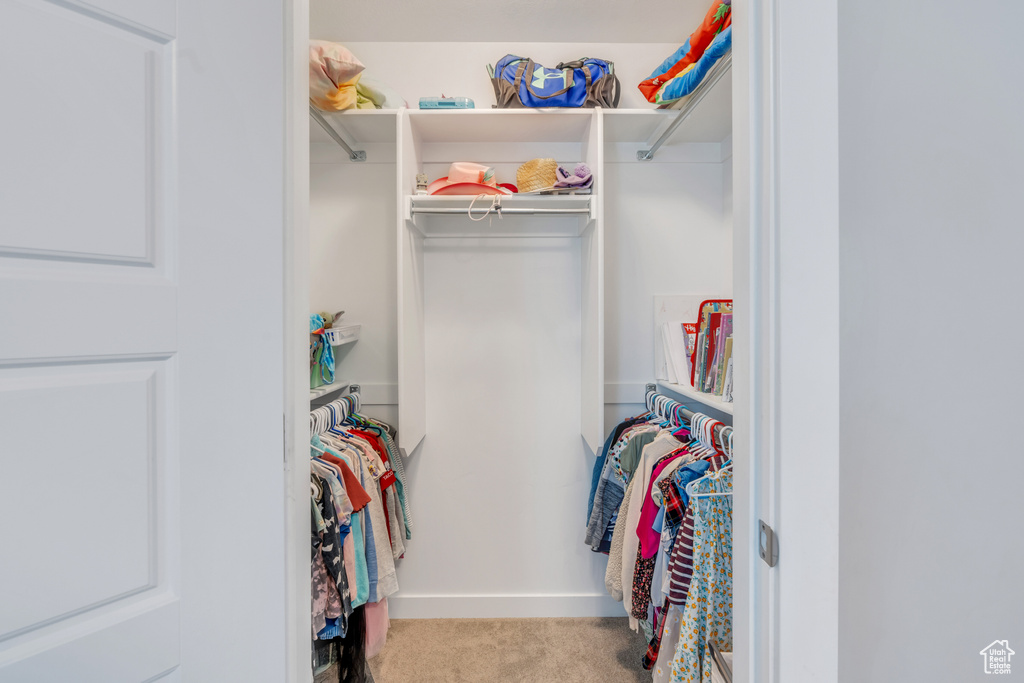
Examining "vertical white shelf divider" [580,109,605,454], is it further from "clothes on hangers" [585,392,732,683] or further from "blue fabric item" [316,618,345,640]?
"blue fabric item" [316,618,345,640]

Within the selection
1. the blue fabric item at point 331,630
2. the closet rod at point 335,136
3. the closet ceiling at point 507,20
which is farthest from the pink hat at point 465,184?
the blue fabric item at point 331,630

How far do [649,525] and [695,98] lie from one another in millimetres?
1407

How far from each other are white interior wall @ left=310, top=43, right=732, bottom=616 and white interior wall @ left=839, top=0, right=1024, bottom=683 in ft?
4.76

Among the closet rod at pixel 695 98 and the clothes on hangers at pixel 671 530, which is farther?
the closet rod at pixel 695 98

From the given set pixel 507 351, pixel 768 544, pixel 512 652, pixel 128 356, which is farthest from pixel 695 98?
pixel 512 652

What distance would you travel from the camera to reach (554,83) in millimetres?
1825

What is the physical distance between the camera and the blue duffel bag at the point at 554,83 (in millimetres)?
1829

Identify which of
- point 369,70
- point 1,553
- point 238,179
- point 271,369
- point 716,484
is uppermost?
point 369,70

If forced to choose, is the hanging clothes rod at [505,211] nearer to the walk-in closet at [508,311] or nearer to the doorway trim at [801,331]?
the walk-in closet at [508,311]

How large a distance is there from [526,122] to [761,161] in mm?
1366

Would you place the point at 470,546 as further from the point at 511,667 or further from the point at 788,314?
the point at 788,314

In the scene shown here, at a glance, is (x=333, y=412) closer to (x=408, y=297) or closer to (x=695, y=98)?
(x=408, y=297)

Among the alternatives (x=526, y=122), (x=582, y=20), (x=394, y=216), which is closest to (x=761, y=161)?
(x=526, y=122)

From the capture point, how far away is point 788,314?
699 mm
